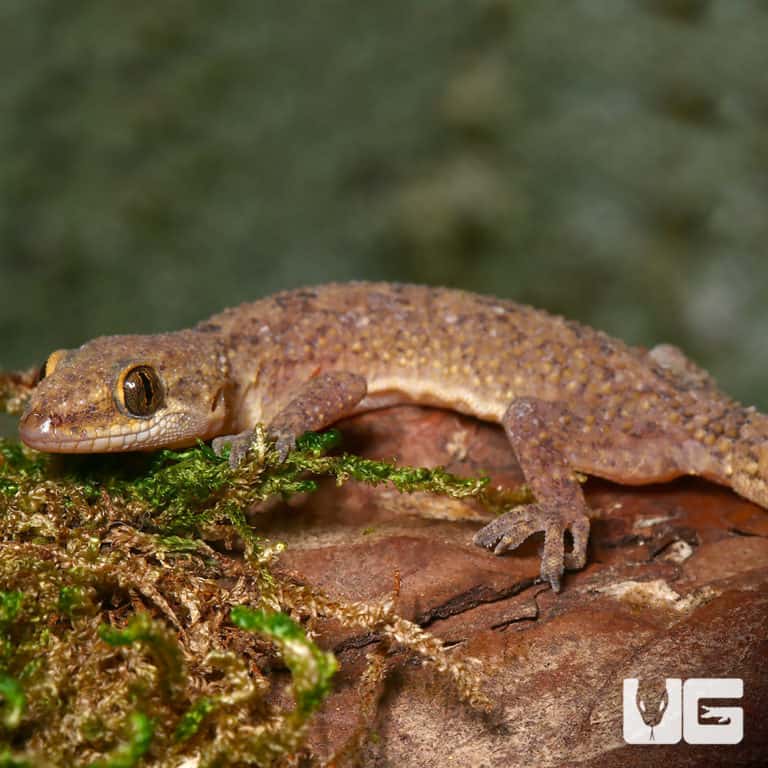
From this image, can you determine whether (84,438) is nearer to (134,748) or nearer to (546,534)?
(134,748)

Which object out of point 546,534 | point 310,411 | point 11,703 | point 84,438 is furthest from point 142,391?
point 546,534

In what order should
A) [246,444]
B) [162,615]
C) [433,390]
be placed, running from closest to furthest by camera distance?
1. [162,615]
2. [246,444]
3. [433,390]

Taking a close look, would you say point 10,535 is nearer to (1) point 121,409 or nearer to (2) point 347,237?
(1) point 121,409

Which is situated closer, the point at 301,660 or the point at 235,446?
the point at 301,660

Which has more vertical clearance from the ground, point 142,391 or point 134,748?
point 142,391

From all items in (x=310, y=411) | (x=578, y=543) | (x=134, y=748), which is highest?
(x=310, y=411)

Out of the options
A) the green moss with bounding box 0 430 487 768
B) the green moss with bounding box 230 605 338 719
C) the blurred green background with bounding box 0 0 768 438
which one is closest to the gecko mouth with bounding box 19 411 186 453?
the green moss with bounding box 0 430 487 768

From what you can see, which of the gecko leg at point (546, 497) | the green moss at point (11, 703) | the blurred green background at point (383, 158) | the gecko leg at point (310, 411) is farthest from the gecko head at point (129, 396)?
the blurred green background at point (383, 158)

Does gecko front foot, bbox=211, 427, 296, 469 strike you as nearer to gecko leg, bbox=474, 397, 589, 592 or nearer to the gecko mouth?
the gecko mouth

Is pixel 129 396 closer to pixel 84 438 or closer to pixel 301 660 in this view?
pixel 84 438

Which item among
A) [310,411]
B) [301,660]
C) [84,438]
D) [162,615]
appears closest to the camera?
[301,660]
